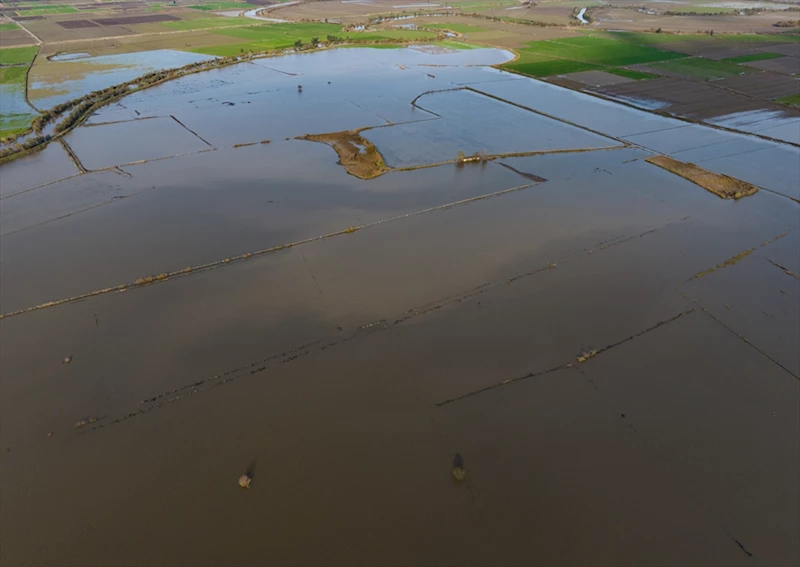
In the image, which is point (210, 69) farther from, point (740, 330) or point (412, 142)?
point (740, 330)

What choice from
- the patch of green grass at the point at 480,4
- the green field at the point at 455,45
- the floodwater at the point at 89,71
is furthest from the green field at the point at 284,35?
the patch of green grass at the point at 480,4

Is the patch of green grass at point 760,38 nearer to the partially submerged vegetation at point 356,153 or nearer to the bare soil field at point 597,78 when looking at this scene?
the bare soil field at point 597,78

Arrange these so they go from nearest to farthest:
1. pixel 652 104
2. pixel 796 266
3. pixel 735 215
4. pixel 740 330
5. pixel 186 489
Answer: pixel 186 489 < pixel 740 330 < pixel 796 266 < pixel 735 215 < pixel 652 104

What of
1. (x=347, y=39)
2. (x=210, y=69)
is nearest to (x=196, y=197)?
(x=210, y=69)

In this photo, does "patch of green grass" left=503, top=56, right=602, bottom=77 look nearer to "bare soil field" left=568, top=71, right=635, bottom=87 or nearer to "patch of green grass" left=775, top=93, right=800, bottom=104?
"bare soil field" left=568, top=71, right=635, bottom=87

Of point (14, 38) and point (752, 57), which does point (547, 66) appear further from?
point (14, 38)
